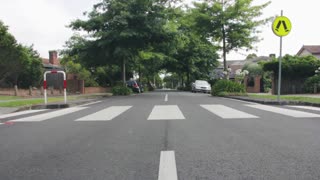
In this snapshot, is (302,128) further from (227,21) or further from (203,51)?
(203,51)

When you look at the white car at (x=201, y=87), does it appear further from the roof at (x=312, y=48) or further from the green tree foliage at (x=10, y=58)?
the roof at (x=312, y=48)

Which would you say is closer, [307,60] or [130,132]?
[130,132]

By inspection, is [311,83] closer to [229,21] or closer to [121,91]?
[229,21]

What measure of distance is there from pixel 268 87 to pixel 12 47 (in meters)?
25.7

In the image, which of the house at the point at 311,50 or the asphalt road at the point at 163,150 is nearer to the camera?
the asphalt road at the point at 163,150

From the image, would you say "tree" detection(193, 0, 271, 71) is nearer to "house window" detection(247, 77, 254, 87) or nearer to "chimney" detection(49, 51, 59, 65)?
"house window" detection(247, 77, 254, 87)

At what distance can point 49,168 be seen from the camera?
3910 mm

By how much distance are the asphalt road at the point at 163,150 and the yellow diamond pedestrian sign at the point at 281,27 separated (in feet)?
21.4

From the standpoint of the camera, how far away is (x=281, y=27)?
1338 centimetres

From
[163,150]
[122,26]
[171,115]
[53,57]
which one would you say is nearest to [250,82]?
[122,26]

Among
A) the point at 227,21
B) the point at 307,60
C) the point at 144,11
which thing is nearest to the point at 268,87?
the point at 307,60

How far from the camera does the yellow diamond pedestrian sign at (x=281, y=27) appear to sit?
13.3m

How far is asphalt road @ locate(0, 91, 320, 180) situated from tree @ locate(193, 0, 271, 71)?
1924 centimetres

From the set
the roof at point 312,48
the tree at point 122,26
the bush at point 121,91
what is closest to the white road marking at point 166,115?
the tree at point 122,26
